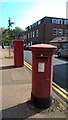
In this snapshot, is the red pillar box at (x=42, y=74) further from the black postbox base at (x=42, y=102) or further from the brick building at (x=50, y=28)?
the brick building at (x=50, y=28)

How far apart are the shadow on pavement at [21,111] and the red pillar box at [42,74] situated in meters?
0.21

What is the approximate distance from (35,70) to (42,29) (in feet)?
172

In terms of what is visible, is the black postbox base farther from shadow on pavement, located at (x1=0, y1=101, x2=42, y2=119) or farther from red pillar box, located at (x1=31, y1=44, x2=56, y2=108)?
shadow on pavement, located at (x1=0, y1=101, x2=42, y2=119)

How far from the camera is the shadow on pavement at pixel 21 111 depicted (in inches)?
190

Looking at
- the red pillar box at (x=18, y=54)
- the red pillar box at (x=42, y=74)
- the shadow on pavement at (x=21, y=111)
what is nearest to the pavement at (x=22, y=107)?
the shadow on pavement at (x=21, y=111)

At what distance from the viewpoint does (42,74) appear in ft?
17.6

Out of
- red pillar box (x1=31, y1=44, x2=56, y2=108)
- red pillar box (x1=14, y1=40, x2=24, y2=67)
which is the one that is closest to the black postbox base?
red pillar box (x1=31, y1=44, x2=56, y2=108)

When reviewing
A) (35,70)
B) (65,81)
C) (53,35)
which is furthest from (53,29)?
(35,70)

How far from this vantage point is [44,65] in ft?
17.6

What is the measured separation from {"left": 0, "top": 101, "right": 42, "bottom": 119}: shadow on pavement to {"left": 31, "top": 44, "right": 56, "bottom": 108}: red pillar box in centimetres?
21

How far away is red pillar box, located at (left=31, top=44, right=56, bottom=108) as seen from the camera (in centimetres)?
534

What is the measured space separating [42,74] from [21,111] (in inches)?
41.0

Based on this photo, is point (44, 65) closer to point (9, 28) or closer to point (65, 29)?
point (9, 28)

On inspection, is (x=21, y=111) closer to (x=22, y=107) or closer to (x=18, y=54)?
(x=22, y=107)
